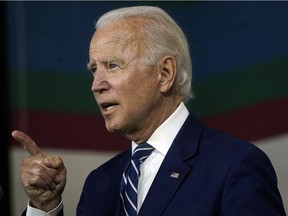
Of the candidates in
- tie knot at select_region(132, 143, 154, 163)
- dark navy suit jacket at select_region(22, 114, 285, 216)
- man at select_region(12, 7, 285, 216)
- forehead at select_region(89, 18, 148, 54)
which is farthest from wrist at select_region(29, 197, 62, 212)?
forehead at select_region(89, 18, 148, 54)

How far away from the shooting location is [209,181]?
74.8 inches

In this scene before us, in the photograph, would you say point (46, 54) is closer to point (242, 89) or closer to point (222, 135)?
A: point (242, 89)

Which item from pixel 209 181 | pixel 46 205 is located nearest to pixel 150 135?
pixel 209 181

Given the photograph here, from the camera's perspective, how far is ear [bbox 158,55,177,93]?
6.76 ft

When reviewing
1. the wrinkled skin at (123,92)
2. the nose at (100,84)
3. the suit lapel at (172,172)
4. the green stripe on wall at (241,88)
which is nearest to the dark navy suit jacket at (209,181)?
the suit lapel at (172,172)

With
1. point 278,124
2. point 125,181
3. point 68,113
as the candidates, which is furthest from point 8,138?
point 125,181

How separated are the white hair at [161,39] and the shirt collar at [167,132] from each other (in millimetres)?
73

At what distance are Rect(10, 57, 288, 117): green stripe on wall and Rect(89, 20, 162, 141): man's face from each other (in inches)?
49.2

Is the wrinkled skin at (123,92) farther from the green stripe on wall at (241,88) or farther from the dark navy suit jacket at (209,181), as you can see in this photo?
the green stripe on wall at (241,88)

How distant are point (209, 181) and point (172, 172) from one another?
0.11 metres

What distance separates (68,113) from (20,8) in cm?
53

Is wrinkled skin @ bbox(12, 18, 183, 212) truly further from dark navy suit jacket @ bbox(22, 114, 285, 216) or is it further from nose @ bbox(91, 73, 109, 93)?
dark navy suit jacket @ bbox(22, 114, 285, 216)

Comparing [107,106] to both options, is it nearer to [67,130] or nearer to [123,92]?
[123,92]

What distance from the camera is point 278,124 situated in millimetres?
3209
